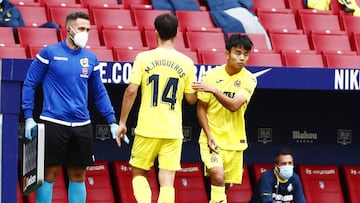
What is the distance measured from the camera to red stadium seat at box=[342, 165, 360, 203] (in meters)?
13.4

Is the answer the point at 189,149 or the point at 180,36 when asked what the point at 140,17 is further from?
the point at 189,149

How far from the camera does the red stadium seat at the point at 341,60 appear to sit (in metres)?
13.1

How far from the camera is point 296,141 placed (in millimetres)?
13641

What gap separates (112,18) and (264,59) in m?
1.55

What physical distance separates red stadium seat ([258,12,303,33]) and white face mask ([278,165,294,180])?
2.01 meters

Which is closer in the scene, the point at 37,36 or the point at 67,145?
the point at 67,145

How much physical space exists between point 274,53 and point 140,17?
Result: 1.37 m

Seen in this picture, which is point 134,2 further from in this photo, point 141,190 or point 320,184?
point 141,190

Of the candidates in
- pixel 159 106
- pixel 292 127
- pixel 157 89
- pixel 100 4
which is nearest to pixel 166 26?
pixel 157 89

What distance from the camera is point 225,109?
1124cm

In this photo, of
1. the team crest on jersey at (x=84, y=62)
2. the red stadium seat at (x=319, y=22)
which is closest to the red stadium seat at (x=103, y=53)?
the team crest on jersey at (x=84, y=62)

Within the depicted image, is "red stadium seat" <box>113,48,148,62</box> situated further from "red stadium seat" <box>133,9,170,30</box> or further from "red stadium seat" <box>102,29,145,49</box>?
"red stadium seat" <box>133,9,170,30</box>

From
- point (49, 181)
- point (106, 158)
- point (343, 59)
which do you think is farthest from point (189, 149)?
point (49, 181)

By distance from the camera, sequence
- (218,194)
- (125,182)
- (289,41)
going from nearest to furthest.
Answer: (218,194), (125,182), (289,41)
